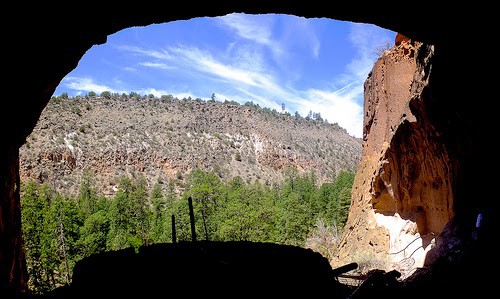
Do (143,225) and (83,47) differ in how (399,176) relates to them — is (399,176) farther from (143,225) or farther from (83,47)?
(143,225)

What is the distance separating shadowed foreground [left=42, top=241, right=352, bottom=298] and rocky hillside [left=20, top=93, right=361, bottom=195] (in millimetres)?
51523

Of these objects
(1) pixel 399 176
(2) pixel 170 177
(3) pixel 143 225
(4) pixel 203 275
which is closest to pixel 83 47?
(4) pixel 203 275

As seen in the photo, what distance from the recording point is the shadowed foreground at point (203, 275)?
3.69m

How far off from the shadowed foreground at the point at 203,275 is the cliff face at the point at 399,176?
707cm

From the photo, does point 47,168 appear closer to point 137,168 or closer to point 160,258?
point 137,168

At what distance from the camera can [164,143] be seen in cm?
6844

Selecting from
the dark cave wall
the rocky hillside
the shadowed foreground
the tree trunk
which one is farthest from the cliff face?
the rocky hillside

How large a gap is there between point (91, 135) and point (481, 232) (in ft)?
215

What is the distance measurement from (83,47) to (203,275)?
4.28 meters

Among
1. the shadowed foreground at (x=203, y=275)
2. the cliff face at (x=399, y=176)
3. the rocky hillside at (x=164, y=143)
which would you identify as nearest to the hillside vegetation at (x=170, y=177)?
the rocky hillside at (x=164, y=143)

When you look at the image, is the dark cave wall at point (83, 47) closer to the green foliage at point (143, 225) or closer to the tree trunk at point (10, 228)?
the tree trunk at point (10, 228)

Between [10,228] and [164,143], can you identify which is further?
[164,143]

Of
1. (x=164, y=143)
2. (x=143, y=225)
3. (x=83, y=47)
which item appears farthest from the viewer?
(x=164, y=143)

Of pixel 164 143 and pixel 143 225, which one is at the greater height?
pixel 164 143
